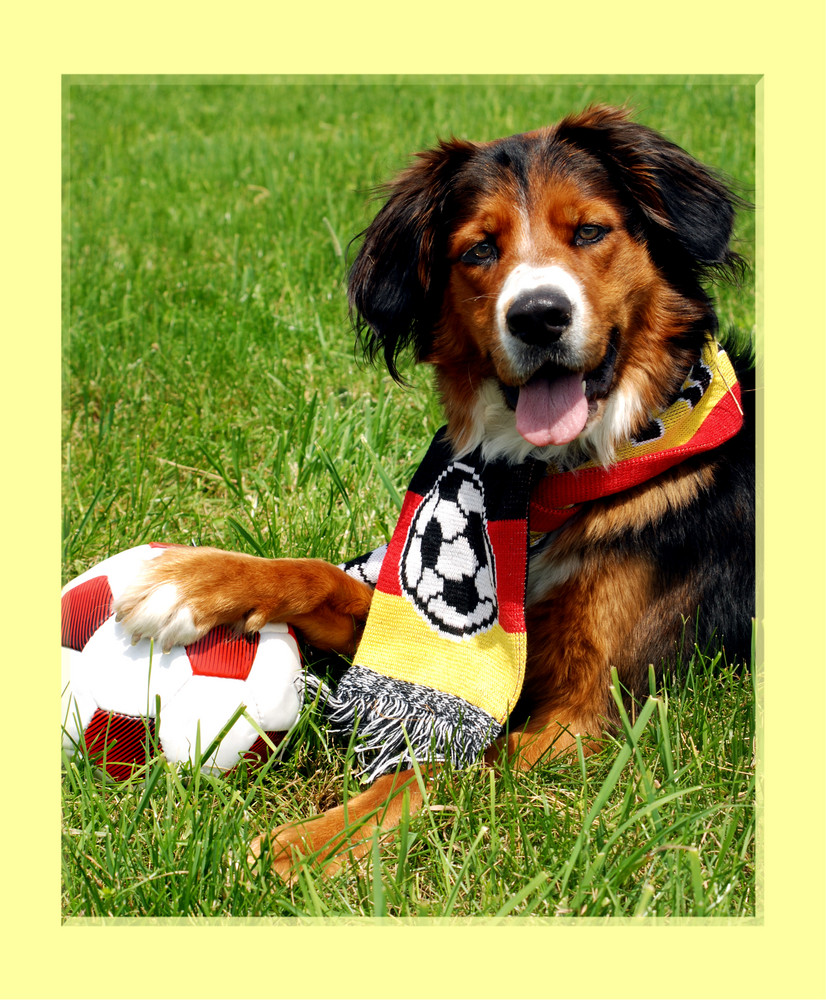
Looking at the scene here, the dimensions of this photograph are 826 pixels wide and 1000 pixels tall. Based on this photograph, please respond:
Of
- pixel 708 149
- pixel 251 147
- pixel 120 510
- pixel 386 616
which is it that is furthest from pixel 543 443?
pixel 251 147

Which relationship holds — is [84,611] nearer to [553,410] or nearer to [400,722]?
[400,722]

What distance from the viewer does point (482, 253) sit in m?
3.11

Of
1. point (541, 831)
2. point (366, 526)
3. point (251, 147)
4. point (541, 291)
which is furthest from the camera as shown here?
point (251, 147)

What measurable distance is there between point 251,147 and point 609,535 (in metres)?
5.83

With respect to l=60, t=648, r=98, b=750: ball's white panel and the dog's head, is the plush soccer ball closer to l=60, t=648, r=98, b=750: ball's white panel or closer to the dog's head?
l=60, t=648, r=98, b=750: ball's white panel

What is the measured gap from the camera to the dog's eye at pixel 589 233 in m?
3.01

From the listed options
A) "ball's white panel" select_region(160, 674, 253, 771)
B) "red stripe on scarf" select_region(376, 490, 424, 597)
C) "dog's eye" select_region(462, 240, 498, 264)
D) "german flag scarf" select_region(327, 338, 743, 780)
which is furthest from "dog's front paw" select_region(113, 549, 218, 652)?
"dog's eye" select_region(462, 240, 498, 264)

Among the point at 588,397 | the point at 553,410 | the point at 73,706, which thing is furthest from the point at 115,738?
the point at 588,397

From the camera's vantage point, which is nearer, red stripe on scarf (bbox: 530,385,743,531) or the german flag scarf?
the german flag scarf

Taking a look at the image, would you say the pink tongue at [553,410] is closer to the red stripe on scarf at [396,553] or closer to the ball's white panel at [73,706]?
the red stripe on scarf at [396,553]

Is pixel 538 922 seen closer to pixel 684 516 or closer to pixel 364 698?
pixel 364 698

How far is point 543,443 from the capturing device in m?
3.04

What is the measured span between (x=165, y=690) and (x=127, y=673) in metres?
0.12

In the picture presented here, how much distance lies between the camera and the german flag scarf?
287cm
